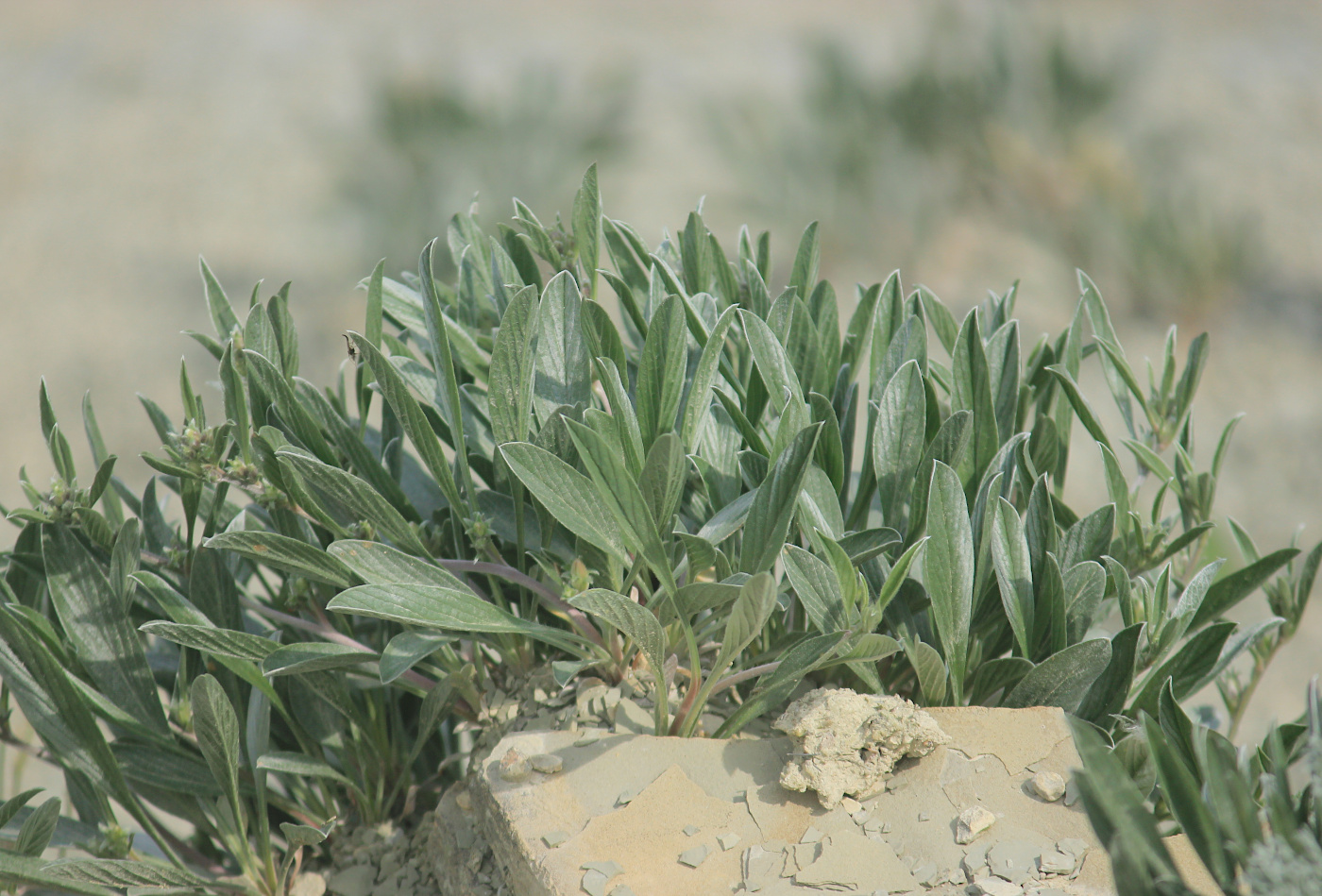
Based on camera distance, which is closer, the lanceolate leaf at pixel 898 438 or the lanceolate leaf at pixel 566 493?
the lanceolate leaf at pixel 566 493

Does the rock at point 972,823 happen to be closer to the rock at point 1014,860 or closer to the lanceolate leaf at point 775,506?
the rock at point 1014,860

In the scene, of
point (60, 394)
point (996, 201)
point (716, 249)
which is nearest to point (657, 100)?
point (996, 201)

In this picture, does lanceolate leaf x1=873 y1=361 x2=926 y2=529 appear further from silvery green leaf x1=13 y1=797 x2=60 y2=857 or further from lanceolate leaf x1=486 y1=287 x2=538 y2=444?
silvery green leaf x1=13 y1=797 x2=60 y2=857

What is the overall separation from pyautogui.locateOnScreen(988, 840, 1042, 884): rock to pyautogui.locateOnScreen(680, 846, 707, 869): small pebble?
20 cm

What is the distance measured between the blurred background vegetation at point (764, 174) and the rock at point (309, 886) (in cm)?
282

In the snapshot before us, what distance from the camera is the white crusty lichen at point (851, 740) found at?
77 cm

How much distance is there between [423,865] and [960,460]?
0.61 m

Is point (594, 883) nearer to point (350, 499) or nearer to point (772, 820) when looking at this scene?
point (772, 820)

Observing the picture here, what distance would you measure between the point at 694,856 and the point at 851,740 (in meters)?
0.14

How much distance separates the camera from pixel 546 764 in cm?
81

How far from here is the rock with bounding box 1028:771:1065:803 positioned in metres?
0.76

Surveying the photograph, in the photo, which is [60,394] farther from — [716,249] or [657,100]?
[716,249]

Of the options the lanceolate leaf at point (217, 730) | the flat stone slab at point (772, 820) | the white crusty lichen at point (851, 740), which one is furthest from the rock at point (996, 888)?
the lanceolate leaf at point (217, 730)

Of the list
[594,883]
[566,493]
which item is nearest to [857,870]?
[594,883]
